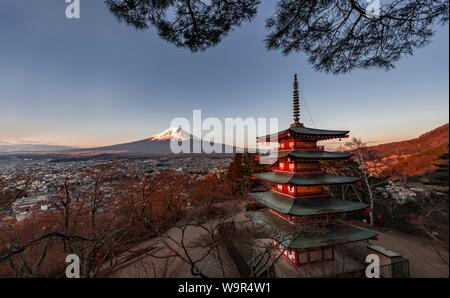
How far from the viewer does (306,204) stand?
21.7 feet

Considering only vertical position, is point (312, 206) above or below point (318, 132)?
below

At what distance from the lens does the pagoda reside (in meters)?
6.07

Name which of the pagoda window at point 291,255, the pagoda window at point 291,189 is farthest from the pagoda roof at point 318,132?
the pagoda window at point 291,255

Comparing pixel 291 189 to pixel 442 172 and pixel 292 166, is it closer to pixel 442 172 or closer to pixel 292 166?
pixel 292 166

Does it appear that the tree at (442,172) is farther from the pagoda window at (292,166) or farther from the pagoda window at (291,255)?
the pagoda window at (291,255)

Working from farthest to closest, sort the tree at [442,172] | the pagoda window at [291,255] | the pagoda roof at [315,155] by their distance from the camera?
the pagoda roof at [315,155] → the pagoda window at [291,255] → the tree at [442,172]

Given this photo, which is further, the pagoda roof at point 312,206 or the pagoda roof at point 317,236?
the pagoda roof at point 312,206

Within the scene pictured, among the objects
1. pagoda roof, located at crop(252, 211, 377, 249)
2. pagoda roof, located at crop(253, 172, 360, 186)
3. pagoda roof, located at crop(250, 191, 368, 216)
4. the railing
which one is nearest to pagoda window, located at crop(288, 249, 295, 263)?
pagoda roof, located at crop(252, 211, 377, 249)

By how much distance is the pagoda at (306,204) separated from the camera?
607 cm

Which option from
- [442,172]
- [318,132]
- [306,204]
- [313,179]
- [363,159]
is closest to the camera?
[442,172]

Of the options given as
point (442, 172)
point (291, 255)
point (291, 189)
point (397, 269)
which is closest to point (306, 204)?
point (291, 189)

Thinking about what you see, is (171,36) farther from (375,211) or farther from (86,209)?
(375,211)

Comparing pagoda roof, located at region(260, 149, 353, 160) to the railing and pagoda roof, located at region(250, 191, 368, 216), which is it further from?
the railing
